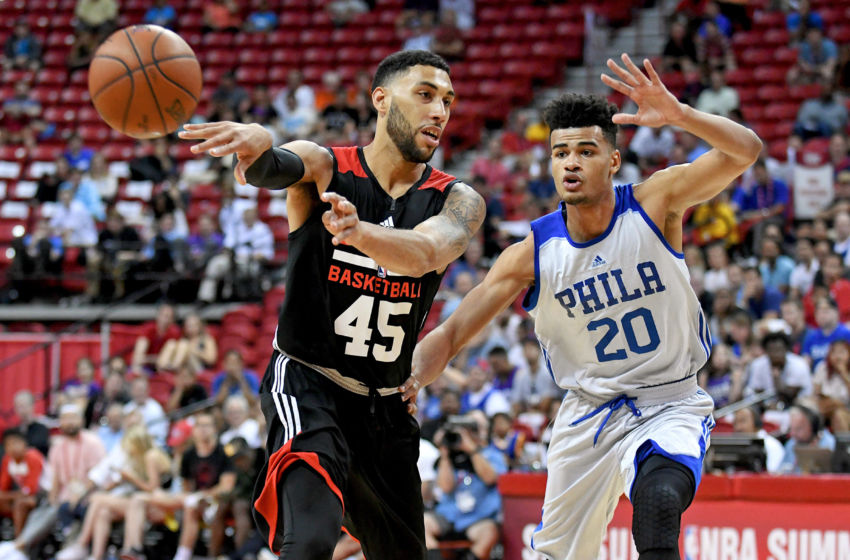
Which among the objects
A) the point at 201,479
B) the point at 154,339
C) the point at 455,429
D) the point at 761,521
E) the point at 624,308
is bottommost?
the point at 201,479

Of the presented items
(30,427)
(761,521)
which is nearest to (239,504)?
(30,427)

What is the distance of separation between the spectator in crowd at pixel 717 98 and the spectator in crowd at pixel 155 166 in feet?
27.4

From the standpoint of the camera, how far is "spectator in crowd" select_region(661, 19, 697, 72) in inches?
680

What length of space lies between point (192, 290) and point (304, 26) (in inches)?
282

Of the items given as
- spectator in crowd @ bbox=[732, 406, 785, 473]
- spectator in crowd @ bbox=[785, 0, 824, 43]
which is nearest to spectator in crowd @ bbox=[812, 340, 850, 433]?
spectator in crowd @ bbox=[732, 406, 785, 473]

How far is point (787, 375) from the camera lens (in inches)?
414

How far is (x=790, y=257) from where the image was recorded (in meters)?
13.1

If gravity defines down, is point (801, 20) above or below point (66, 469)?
above

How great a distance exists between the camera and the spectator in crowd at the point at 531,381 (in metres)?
11.7

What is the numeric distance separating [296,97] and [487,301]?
1426 cm

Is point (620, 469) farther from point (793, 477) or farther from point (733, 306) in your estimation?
point (733, 306)

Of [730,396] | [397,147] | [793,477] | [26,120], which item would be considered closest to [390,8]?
[26,120]

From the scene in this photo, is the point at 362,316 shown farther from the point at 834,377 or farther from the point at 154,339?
the point at 154,339

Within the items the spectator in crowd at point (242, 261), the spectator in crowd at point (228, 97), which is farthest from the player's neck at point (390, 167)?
the spectator in crowd at point (228, 97)
